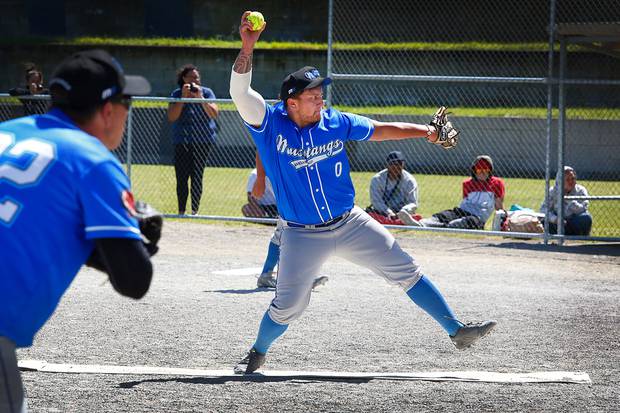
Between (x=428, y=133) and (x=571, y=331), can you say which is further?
(x=571, y=331)

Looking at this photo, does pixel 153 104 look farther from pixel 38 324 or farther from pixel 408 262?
pixel 38 324

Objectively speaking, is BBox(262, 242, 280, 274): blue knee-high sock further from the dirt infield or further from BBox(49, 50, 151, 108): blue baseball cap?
BBox(49, 50, 151, 108): blue baseball cap

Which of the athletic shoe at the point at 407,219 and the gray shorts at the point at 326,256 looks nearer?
the gray shorts at the point at 326,256

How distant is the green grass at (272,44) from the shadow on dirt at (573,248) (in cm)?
1135

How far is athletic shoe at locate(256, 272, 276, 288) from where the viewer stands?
9.20 metres

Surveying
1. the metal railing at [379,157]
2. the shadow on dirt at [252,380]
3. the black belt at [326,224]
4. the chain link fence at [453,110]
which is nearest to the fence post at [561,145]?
the chain link fence at [453,110]

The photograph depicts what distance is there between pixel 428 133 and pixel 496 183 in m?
6.42

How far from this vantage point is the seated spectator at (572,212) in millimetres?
12367

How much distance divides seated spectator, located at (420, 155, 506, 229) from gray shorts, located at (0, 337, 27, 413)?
32.2 feet

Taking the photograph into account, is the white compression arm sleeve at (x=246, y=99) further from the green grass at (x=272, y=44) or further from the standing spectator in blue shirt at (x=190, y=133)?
the green grass at (x=272, y=44)

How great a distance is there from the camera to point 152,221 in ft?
10.8

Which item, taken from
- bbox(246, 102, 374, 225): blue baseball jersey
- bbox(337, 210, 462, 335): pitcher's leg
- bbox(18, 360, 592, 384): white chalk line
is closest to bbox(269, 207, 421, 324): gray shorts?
bbox(337, 210, 462, 335): pitcher's leg

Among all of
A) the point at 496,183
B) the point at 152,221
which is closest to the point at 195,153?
the point at 496,183

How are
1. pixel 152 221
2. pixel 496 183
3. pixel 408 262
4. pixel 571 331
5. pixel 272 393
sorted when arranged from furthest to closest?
1. pixel 496 183
2. pixel 571 331
3. pixel 408 262
4. pixel 272 393
5. pixel 152 221
